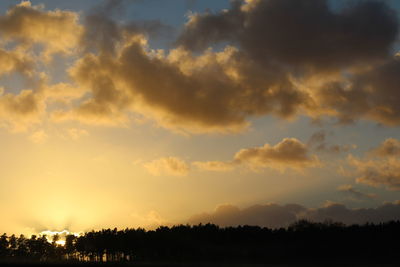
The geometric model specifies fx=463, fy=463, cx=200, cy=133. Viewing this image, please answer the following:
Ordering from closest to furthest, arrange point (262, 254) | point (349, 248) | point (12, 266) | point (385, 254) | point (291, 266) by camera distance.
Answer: point (12, 266) → point (291, 266) → point (385, 254) → point (349, 248) → point (262, 254)

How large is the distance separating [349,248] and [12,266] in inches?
4896

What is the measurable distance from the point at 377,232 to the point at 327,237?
2045 cm

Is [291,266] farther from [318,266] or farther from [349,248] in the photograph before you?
[349,248]

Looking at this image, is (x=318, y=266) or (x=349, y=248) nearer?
(x=318, y=266)

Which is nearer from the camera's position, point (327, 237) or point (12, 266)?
point (12, 266)

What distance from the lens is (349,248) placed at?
184250 millimetres

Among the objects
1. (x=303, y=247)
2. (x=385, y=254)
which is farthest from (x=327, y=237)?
(x=385, y=254)

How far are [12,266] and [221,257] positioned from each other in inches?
3563

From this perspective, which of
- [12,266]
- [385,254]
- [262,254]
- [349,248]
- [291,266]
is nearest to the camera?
[12,266]

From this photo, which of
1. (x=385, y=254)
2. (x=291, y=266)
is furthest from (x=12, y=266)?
(x=385, y=254)

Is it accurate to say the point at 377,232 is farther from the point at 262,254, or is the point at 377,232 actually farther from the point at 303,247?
the point at 262,254

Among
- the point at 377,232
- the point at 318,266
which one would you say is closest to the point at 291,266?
the point at 318,266

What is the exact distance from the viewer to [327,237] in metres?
195

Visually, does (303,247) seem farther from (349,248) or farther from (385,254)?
(385,254)
